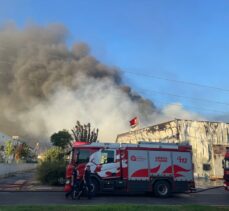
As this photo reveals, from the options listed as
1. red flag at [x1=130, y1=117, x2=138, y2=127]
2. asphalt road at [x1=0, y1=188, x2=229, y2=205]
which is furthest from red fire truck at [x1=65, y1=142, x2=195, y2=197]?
red flag at [x1=130, y1=117, x2=138, y2=127]

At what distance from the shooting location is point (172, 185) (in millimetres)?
17109

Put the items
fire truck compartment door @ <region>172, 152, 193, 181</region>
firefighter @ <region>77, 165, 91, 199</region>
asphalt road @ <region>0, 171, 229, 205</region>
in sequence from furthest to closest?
fire truck compartment door @ <region>172, 152, 193, 181</region>, firefighter @ <region>77, 165, 91, 199</region>, asphalt road @ <region>0, 171, 229, 205</region>

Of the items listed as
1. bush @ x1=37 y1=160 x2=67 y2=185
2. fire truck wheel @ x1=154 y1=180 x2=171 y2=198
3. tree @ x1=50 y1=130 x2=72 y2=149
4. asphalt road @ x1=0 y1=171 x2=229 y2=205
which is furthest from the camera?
tree @ x1=50 y1=130 x2=72 y2=149

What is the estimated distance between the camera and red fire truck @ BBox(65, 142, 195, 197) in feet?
54.0

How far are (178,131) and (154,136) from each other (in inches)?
155

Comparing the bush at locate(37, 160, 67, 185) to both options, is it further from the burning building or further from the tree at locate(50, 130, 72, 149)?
the tree at locate(50, 130, 72, 149)

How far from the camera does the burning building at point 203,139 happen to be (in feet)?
99.3

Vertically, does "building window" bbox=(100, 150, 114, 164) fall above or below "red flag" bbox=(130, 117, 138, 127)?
below

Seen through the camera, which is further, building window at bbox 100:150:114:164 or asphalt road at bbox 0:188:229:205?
building window at bbox 100:150:114:164

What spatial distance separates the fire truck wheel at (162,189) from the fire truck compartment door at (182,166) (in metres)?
0.72

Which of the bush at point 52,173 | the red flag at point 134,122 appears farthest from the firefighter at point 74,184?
the red flag at point 134,122

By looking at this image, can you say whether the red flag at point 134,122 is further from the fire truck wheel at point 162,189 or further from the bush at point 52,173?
the fire truck wheel at point 162,189

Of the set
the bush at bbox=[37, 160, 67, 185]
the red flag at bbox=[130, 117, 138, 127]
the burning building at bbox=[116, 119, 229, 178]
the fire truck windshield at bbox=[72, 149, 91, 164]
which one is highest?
the red flag at bbox=[130, 117, 138, 127]

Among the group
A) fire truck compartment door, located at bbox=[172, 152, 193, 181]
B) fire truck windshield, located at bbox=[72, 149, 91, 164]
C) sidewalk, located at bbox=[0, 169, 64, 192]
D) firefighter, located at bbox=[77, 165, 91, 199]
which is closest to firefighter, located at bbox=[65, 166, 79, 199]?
firefighter, located at bbox=[77, 165, 91, 199]
